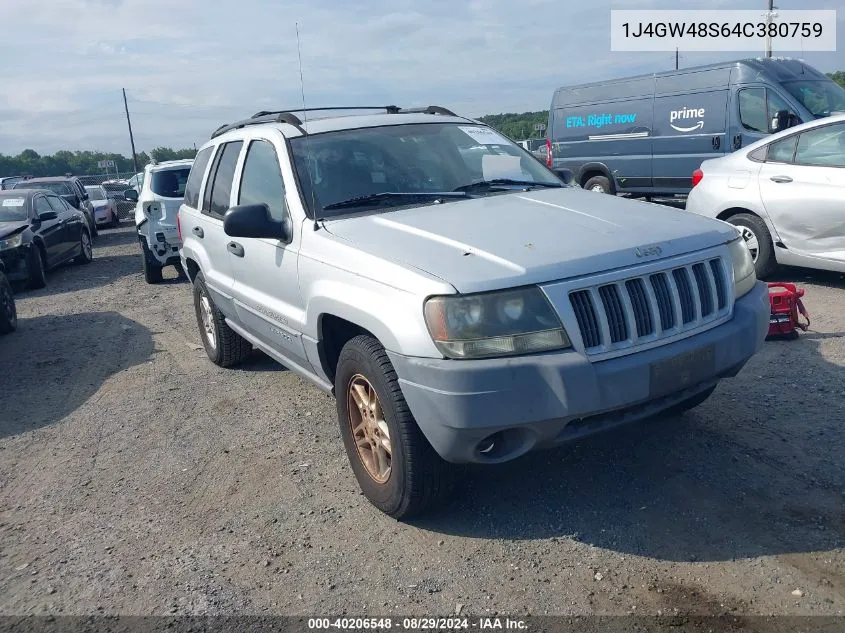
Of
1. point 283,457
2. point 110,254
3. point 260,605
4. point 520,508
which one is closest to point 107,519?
point 283,457

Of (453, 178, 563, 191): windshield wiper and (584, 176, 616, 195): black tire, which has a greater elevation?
(453, 178, 563, 191): windshield wiper

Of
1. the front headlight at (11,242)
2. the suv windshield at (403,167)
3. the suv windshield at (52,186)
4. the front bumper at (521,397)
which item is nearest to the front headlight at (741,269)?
the front bumper at (521,397)

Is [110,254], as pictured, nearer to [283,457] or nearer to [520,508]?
[283,457]

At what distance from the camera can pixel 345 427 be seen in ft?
12.8

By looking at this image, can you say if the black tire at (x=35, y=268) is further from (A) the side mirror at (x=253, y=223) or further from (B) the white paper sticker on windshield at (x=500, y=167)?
(B) the white paper sticker on windshield at (x=500, y=167)

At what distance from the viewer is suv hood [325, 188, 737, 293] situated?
3.16m

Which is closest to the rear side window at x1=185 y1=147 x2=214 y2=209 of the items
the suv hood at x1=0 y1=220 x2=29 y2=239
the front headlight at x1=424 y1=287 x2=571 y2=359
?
the front headlight at x1=424 y1=287 x2=571 y2=359

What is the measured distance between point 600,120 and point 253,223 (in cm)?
1091

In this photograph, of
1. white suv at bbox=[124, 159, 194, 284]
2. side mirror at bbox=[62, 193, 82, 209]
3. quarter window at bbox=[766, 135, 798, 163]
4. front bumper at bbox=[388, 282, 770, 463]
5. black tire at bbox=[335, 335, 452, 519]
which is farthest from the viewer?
side mirror at bbox=[62, 193, 82, 209]

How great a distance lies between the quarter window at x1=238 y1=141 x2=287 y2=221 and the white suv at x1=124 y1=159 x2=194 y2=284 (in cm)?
665

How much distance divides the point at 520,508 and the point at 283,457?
61.0 inches

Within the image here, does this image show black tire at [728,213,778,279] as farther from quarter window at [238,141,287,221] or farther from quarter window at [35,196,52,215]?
quarter window at [35,196,52,215]

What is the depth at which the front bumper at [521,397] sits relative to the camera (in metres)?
3.01

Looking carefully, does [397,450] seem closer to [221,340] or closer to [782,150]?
[221,340]
